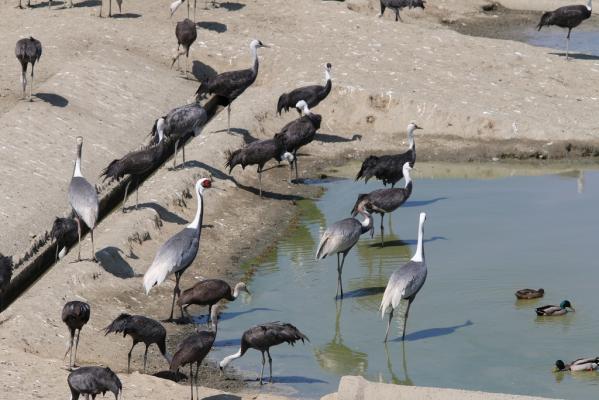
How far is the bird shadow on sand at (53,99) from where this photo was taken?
91.7 ft

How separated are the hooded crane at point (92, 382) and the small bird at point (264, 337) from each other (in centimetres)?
270

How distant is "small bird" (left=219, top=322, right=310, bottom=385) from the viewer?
17203mm

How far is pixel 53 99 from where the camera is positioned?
28.2m

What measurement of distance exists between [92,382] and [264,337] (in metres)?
2.99

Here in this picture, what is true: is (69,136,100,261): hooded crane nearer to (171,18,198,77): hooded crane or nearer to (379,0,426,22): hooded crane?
(171,18,198,77): hooded crane

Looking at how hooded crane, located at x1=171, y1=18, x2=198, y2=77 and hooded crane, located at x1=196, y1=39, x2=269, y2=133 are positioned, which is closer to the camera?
hooded crane, located at x1=196, y1=39, x2=269, y2=133

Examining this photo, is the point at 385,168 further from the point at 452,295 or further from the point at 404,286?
the point at 404,286

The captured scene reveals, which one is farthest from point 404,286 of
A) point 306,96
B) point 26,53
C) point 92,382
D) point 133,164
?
point 26,53

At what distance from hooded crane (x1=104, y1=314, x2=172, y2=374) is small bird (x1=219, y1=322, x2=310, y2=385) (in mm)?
901

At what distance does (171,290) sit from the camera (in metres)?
20.7

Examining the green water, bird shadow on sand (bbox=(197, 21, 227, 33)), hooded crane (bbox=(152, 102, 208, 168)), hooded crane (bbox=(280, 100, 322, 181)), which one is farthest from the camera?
bird shadow on sand (bbox=(197, 21, 227, 33))

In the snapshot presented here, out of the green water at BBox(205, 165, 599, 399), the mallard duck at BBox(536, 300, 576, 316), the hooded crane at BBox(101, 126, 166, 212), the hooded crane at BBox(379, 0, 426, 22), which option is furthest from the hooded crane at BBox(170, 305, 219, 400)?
the hooded crane at BBox(379, 0, 426, 22)

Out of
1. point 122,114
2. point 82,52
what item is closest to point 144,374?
point 122,114

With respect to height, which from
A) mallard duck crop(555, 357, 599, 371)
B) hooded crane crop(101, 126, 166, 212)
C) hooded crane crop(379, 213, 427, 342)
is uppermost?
mallard duck crop(555, 357, 599, 371)
